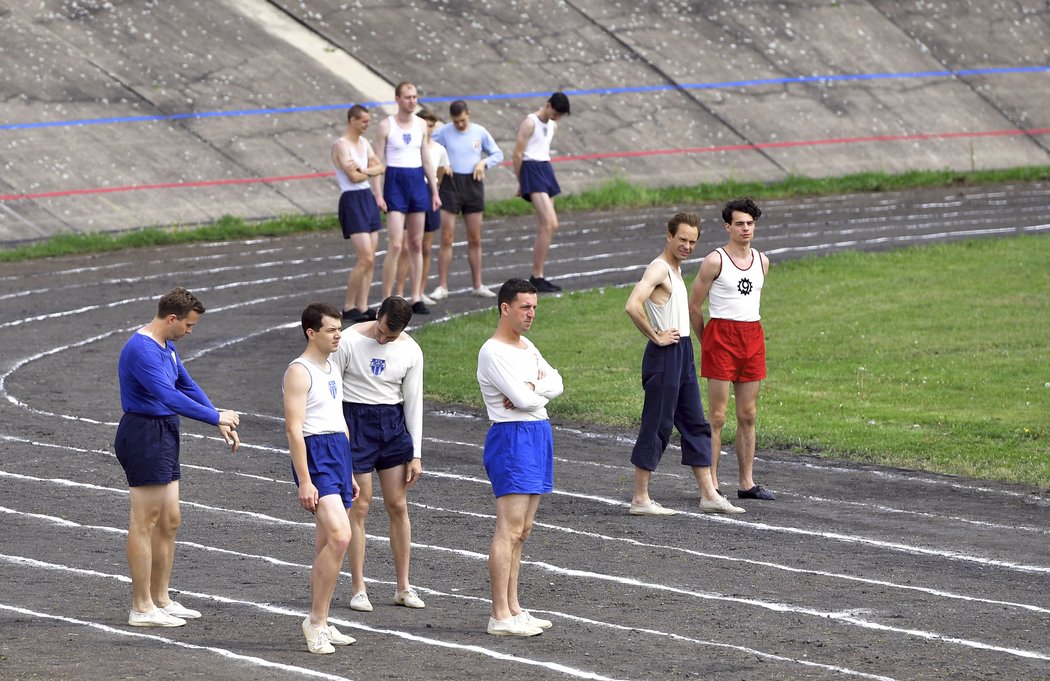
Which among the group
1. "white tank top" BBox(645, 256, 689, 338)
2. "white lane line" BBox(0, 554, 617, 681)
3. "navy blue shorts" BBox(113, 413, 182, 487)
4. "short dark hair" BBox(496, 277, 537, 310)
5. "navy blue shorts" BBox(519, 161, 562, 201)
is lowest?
"white lane line" BBox(0, 554, 617, 681)

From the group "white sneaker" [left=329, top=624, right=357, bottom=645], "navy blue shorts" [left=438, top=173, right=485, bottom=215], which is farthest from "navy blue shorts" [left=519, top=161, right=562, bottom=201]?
"white sneaker" [left=329, top=624, right=357, bottom=645]

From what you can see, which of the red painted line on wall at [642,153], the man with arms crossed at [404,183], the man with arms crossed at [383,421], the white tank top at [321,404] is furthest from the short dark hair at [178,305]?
the red painted line on wall at [642,153]

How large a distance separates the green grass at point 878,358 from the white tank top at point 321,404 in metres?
5.95

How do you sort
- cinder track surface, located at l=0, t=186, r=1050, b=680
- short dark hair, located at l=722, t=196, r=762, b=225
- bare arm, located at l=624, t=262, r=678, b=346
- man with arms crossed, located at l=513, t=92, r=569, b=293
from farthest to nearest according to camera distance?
man with arms crossed, located at l=513, t=92, r=569, b=293
short dark hair, located at l=722, t=196, r=762, b=225
bare arm, located at l=624, t=262, r=678, b=346
cinder track surface, located at l=0, t=186, r=1050, b=680

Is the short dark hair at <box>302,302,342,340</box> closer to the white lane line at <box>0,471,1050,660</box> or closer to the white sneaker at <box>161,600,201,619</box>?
the white sneaker at <box>161,600,201,619</box>

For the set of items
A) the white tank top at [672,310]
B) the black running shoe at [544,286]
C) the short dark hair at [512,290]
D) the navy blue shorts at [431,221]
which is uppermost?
the navy blue shorts at [431,221]

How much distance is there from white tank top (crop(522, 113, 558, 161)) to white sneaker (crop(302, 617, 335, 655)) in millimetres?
11997

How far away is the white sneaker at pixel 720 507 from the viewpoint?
1168 cm

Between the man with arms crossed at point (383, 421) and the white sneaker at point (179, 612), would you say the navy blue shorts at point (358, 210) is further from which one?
the white sneaker at point (179, 612)

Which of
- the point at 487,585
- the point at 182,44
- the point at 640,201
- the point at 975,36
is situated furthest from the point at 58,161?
the point at 975,36

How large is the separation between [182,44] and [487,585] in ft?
76.6

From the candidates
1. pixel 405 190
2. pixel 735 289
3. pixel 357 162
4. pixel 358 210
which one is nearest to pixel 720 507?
pixel 735 289

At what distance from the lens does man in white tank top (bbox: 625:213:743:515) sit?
38.1ft

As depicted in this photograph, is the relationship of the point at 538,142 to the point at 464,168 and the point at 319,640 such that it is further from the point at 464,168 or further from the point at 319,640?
the point at 319,640
